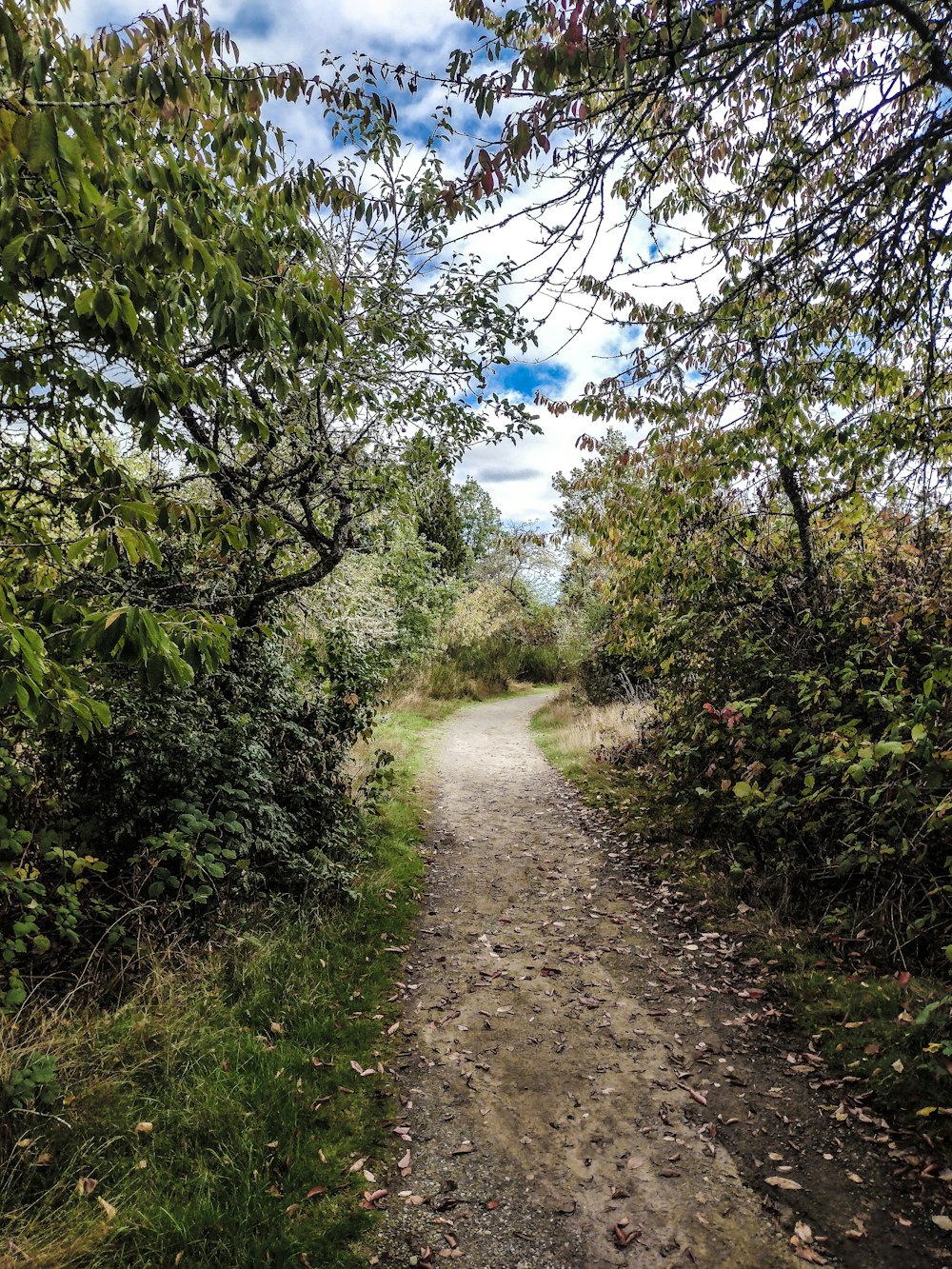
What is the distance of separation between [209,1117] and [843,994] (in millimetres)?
4192

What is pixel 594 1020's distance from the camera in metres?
4.80

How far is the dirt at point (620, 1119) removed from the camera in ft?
9.98

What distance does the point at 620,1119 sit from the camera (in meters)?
3.82

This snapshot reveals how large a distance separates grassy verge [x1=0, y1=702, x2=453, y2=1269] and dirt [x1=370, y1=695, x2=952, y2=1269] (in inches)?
12.6

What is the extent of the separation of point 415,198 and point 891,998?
6.11 meters

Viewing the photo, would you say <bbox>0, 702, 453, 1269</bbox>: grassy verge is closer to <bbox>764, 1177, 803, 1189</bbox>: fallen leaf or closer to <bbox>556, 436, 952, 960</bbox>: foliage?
<bbox>764, 1177, 803, 1189</bbox>: fallen leaf

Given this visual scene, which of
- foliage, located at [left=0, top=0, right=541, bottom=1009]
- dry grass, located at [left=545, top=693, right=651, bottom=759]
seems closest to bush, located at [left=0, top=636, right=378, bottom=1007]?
foliage, located at [left=0, top=0, right=541, bottom=1009]

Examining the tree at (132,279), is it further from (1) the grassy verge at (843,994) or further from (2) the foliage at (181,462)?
(1) the grassy verge at (843,994)

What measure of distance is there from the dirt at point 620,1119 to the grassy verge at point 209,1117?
1.05ft

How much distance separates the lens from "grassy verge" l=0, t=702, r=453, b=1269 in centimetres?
286

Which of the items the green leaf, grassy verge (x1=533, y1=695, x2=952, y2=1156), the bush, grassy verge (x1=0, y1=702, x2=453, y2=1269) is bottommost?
grassy verge (x1=533, y1=695, x2=952, y2=1156)

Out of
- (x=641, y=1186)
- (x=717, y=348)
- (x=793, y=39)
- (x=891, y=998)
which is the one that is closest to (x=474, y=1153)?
(x=641, y=1186)

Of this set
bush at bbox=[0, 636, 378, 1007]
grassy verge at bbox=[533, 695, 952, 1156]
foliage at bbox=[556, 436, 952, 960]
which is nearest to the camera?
grassy verge at bbox=[533, 695, 952, 1156]

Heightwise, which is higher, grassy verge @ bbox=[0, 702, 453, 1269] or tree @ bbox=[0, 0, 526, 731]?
tree @ bbox=[0, 0, 526, 731]
